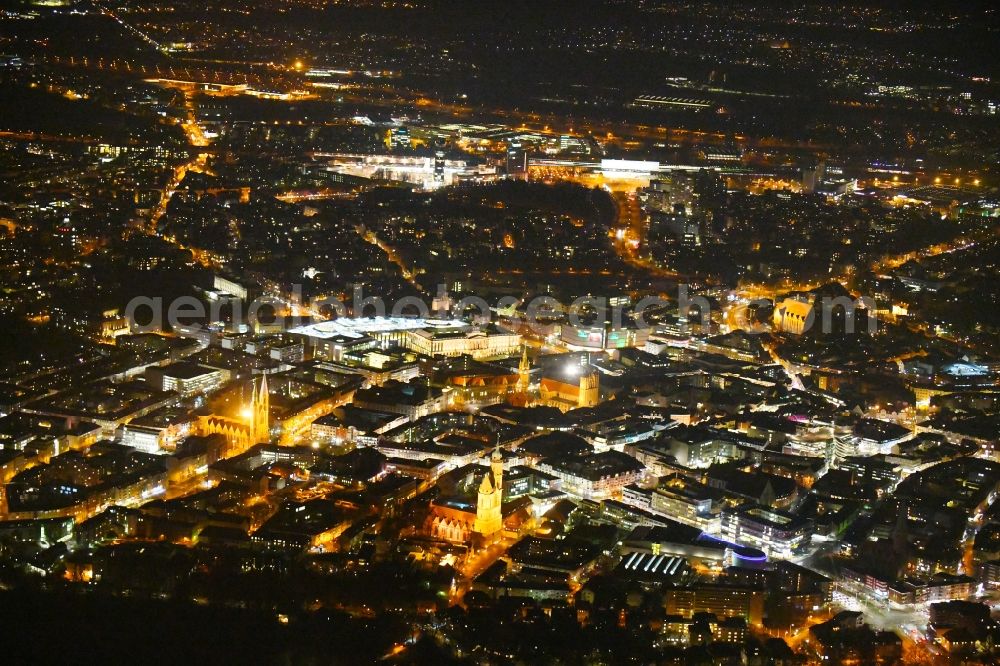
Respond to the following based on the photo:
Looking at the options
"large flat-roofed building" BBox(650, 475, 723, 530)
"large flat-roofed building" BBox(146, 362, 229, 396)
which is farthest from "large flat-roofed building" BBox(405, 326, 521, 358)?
"large flat-roofed building" BBox(650, 475, 723, 530)

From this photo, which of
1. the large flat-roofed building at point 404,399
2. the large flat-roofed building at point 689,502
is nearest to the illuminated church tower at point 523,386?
the large flat-roofed building at point 404,399

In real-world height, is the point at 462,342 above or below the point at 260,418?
below

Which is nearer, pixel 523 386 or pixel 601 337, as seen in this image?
pixel 523 386

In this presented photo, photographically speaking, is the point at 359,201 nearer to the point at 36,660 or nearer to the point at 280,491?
the point at 280,491

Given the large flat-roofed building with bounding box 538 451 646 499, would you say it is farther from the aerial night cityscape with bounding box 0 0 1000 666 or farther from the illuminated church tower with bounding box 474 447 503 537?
the illuminated church tower with bounding box 474 447 503 537

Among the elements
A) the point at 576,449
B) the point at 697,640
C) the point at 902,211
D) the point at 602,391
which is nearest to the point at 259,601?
the point at 697,640

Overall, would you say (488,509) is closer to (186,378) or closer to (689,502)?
(689,502)

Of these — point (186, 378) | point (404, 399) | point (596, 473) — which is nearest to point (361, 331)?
point (404, 399)

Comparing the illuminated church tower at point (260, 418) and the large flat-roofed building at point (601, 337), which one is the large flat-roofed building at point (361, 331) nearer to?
the large flat-roofed building at point (601, 337)
